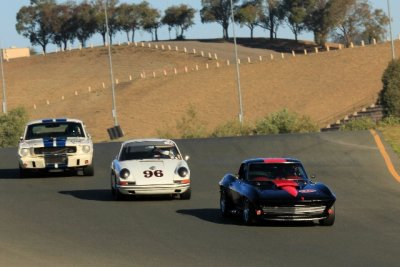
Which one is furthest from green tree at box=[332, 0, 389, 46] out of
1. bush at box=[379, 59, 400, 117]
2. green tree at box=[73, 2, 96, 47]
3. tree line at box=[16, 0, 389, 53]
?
bush at box=[379, 59, 400, 117]

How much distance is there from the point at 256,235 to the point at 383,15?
5059 inches

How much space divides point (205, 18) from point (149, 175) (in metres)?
144

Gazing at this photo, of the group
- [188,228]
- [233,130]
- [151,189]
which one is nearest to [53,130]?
[151,189]

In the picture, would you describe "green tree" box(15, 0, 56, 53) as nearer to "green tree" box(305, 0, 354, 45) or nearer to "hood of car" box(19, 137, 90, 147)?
"green tree" box(305, 0, 354, 45)

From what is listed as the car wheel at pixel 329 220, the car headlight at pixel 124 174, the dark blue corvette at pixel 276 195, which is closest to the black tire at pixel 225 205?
the dark blue corvette at pixel 276 195

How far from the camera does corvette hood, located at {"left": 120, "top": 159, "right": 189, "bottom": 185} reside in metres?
22.2

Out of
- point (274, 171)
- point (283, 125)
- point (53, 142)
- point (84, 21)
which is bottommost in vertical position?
point (283, 125)

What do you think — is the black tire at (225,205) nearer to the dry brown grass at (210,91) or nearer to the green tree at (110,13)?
the dry brown grass at (210,91)

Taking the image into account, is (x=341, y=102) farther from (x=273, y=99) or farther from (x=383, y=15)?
(x=383, y=15)

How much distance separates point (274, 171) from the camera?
746 inches

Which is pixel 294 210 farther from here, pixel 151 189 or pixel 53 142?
pixel 53 142

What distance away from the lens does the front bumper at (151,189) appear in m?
22.1

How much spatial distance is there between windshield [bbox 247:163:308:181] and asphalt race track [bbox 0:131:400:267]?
2.98 ft

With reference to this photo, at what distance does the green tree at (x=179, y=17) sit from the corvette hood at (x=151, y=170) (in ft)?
493
